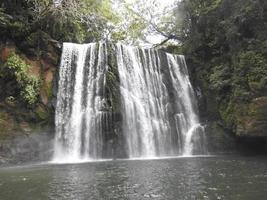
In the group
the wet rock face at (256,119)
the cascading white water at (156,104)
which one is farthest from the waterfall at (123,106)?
the wet rock face at (256,119)

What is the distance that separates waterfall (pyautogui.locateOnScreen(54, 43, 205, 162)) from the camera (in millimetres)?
18500

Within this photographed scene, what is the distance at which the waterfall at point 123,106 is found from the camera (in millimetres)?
18500

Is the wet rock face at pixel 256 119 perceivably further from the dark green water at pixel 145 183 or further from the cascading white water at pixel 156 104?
the dark green water at pixel 145 183

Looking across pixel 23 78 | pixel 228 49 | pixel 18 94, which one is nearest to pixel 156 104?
pixel 228 49

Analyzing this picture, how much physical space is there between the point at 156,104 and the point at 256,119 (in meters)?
6.26

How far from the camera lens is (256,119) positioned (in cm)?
1617

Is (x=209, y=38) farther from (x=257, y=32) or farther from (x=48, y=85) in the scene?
(x=48, y=85)

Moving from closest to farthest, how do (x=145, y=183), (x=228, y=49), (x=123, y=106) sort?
1. (x=145, y=183)
2. (x=123, y=106)
3. (x=228, y=49)

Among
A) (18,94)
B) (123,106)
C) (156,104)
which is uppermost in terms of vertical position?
(18,94)

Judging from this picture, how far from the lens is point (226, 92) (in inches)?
771

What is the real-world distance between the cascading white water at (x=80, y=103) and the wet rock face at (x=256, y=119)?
6903 mm

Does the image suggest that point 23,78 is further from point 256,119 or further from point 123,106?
point 256,119

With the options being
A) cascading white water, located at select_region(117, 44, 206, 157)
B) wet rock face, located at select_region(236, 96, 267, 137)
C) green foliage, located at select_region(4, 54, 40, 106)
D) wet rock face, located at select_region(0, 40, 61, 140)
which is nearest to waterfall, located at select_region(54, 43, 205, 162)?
cascading white water, located at select_region(117, 44, 206, 157)

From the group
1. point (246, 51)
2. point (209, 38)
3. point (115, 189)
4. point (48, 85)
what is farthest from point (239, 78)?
point (115, 189)
